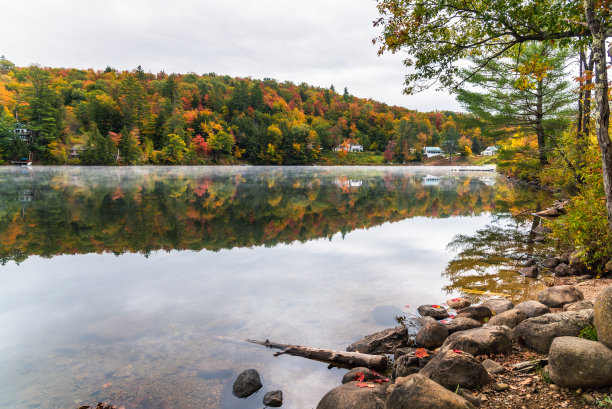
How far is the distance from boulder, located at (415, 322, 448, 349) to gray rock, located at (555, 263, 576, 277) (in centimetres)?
614

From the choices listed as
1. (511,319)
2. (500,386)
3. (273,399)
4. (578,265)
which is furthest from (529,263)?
(273,399)

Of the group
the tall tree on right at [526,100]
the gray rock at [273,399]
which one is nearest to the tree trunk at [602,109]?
the gray rock at [273,399]

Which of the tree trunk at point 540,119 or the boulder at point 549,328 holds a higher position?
the tree trunk at point 540,119

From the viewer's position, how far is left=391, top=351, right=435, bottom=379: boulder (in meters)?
5.38

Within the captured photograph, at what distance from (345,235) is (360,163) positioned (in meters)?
126

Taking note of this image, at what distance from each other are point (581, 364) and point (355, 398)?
8.35 feet

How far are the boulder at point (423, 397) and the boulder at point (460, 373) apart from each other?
2.08ft

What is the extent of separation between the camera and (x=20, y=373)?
19.4 ft

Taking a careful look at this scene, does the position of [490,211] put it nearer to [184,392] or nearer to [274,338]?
[274,338]

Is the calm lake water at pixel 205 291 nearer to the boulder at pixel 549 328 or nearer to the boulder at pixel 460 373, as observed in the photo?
the boulder at pixel 460 373

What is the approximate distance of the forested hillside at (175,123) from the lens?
8525 centimetres

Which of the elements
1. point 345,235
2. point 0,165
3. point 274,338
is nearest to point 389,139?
point 0,165

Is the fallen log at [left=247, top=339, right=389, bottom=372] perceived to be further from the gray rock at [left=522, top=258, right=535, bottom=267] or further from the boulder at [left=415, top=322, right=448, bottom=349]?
the gray rock at [left=522, top=258, right=535, bottom=267]

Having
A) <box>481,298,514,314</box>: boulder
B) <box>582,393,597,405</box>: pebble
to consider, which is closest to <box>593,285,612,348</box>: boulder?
<box>582,393,597,405</box>: pebble
